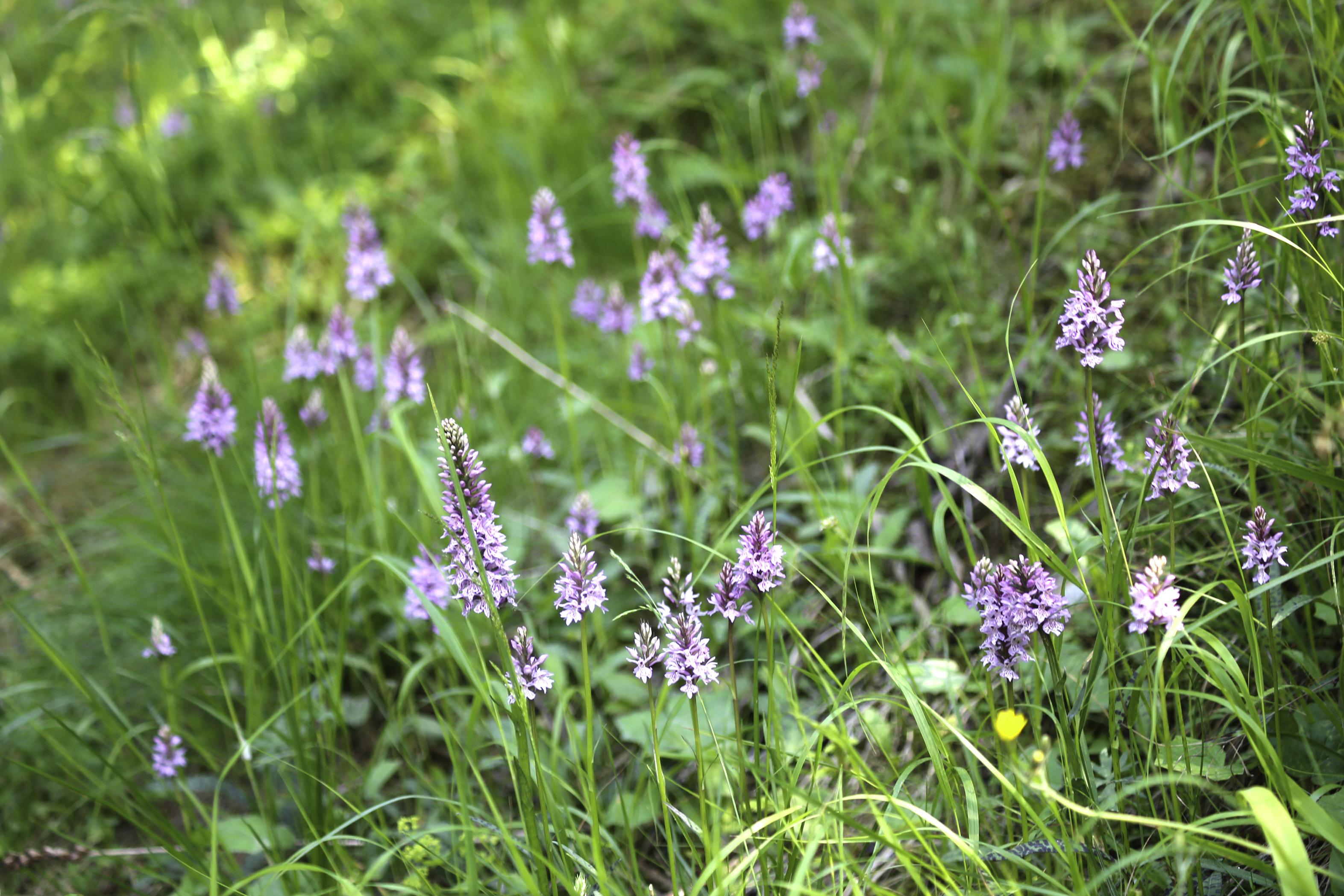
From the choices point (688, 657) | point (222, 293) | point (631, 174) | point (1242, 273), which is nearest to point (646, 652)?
point (688, 657)

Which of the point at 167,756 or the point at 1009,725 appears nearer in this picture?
the point at 1009,725

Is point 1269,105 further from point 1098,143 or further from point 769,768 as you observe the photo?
point 769,768

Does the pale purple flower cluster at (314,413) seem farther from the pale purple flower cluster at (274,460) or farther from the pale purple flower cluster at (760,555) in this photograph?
the pale purple flower cluster at (760,555)

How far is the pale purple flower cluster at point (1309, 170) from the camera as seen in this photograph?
5.94 feet

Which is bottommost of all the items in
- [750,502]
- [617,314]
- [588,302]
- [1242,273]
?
[750,502]

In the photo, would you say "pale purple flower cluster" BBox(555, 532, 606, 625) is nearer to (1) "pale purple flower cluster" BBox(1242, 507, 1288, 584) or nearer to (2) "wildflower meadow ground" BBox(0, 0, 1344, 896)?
(2) "wildflower meadow ground" BBox(0, 0, 1344, 896)

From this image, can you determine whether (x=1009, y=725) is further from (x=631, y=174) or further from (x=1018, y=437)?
(x=631, y=174)

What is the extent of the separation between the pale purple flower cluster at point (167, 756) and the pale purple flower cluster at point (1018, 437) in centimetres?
219

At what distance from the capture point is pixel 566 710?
216 centimetres

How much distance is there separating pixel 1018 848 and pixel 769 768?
18.3 inches

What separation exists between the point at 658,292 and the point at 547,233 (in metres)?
0.48

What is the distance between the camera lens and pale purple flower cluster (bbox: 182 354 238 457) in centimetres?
256

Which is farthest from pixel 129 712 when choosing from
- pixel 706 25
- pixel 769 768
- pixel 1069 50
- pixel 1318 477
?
pixel 706 25

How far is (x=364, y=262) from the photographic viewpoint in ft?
9.91
